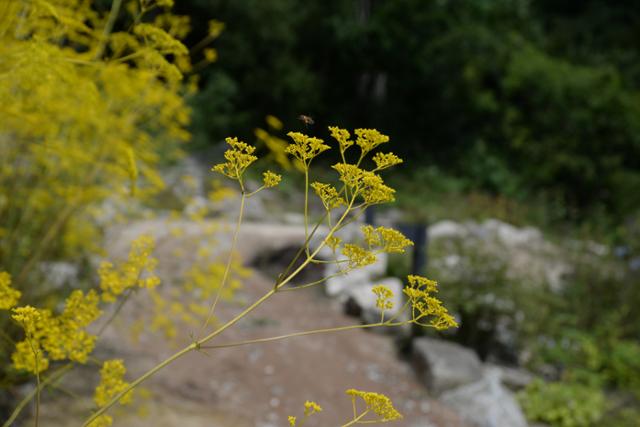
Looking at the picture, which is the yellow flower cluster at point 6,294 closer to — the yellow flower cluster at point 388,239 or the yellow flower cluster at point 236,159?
the yellow flower cluster at point 236,159

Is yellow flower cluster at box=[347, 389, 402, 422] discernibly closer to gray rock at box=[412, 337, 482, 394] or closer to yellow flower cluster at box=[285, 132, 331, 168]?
yellow flower cluster at box=[285, 132, 331, 168]

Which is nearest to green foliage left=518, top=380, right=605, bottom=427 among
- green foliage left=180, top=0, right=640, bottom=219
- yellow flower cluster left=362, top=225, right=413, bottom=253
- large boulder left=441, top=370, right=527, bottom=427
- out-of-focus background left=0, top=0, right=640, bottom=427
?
out-of-focus background left=0, top=0, right=640, bottom=427

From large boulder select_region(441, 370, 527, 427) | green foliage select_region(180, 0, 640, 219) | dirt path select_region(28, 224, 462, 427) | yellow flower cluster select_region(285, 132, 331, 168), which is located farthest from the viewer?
green foliage select_region(180, 0, 640, 219)

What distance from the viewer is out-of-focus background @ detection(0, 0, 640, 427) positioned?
14.0ft

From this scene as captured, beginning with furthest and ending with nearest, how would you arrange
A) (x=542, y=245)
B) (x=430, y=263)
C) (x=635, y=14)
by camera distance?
→ (x=635, y=14) < (x=542, y=245) < (x=430, y=263)

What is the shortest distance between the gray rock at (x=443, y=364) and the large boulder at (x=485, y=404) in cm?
6

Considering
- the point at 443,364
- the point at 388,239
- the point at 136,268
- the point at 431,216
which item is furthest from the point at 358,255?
the point at 431,216

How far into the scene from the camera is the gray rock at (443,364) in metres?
4.46

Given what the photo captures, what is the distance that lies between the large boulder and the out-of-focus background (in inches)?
0.4

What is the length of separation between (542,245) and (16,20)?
7759mm

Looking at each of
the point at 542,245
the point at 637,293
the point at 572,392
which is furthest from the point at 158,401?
the point at 542,245

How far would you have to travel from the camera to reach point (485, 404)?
4293 millimetres

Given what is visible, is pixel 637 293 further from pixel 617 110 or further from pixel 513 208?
pixel 617 110

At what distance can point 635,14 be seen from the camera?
17156 mm
